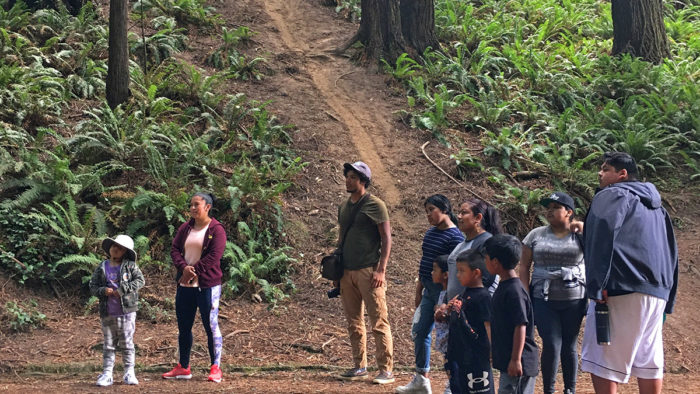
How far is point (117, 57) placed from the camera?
42.1 feet

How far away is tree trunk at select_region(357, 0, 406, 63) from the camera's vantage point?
1630cm

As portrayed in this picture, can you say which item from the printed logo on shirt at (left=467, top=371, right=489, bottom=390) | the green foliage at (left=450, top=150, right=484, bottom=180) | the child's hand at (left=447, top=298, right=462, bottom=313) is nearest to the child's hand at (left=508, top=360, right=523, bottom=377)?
the printed logo on shirt at (left=467, top=371, right=489, bottom=390)

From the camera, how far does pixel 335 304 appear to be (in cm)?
1028

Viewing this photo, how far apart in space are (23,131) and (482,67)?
914cm

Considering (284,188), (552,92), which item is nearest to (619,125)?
(552,92)

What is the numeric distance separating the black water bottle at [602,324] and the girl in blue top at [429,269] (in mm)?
1507

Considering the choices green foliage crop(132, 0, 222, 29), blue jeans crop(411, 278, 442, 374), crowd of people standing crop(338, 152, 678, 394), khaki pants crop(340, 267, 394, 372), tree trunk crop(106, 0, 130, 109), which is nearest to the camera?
crowd of people standing crop(338, 152, 678, 394)

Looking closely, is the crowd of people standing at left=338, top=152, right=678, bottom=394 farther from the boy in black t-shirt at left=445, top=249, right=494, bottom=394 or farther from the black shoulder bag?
the black shoulder bag

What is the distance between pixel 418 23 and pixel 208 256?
10580 millimetres

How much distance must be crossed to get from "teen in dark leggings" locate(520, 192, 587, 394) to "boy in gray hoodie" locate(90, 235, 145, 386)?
12.7 feet

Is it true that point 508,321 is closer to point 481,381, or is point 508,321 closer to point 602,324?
point 481,381

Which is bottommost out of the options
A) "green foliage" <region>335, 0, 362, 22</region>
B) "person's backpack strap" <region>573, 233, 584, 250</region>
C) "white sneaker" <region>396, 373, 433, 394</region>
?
"white sneaker" <region>396, 373, 433, 394</region>

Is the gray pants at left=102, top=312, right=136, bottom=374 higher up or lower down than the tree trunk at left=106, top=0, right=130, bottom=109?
lower down

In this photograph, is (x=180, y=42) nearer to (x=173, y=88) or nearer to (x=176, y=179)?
(x=173, y=88)
